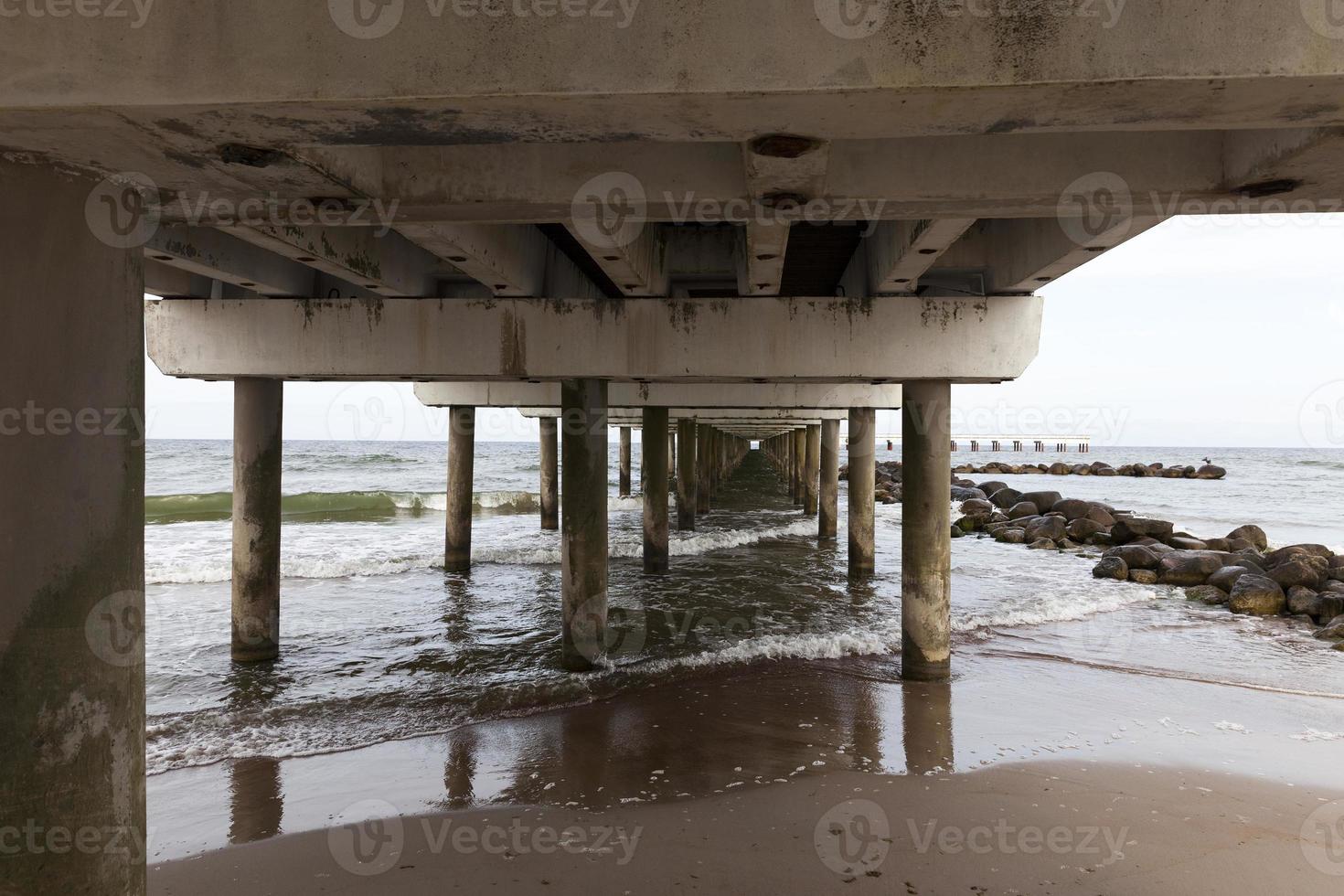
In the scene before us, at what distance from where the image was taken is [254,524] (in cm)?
793

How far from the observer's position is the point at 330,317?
292 inches

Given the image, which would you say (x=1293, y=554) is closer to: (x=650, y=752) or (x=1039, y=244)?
(x=1039, y=244)

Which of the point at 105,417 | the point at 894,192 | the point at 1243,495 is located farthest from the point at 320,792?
the point at 1243,495

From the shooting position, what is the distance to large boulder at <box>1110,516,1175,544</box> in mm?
18562

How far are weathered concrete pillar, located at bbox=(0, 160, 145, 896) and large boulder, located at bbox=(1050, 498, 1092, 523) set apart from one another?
2310cm

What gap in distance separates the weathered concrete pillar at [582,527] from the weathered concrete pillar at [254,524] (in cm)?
295

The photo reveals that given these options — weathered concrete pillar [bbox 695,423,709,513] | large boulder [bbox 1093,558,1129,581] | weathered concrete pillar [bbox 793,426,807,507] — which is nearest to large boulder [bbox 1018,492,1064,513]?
weathered concrete pillar [bbox 793,426,807,507]

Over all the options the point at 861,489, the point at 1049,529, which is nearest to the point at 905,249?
the point at 861,489

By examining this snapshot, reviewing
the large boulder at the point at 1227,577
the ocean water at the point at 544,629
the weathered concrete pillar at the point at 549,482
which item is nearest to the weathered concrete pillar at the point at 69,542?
the ocean water at the point at 544,629

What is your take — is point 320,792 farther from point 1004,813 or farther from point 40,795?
point 1004,813

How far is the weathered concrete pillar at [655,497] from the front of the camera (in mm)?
13508

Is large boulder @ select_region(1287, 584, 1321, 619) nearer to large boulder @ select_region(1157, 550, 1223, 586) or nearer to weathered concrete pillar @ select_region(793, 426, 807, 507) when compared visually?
large boulder @ select_region(1157, 550, 1223, 586)

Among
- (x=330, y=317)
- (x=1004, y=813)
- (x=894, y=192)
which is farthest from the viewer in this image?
(x=330, y=317)

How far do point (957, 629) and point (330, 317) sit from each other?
25.4 ft
